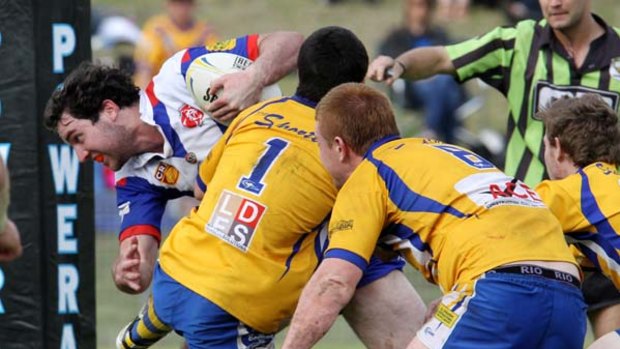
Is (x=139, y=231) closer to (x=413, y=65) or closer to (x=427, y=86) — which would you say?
(x=413, y=65)

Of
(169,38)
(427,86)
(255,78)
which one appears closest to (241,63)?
(255,78)

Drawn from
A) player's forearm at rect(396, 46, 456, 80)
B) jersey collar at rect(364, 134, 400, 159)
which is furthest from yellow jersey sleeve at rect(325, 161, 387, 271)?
player's forearm at rect(396, 46, 456, 80)

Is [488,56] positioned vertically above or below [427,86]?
above

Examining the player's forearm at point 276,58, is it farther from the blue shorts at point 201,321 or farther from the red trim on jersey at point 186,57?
the blue shorts at point 201,321

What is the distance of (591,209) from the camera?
5340 millimetres

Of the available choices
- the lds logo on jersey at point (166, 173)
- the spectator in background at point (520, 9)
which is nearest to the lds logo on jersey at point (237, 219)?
the lds logo on jersey at point (166, 173)

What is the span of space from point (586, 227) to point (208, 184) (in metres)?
1.57

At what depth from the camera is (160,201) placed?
6.38m

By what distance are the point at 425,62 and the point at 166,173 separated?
61.9 inches

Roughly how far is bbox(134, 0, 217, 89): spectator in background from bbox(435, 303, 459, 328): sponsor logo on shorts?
8.74 m

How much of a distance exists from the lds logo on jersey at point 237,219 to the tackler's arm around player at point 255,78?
496mm

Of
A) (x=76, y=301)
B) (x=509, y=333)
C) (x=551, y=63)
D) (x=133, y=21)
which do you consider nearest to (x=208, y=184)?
(x=76, y=301)

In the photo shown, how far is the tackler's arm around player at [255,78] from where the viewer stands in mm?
5980

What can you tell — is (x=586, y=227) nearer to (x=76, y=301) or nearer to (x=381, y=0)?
(x=76, y=301)
